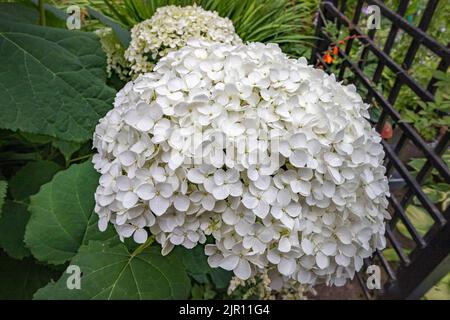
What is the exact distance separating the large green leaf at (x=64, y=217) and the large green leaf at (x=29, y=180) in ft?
0.51

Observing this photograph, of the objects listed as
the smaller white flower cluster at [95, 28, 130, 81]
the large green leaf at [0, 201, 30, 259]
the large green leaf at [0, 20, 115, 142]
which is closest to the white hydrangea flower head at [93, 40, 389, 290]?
the large green leaf at [0, 20, 115, 142]

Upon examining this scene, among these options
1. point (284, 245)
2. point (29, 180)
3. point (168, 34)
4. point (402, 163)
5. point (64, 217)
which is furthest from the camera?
point (402, 163)

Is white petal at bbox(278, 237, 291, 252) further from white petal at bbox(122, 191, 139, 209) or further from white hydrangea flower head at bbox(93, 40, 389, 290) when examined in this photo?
white petal at bbox(122, 191, 139, 209)

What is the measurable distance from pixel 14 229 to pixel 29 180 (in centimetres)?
12

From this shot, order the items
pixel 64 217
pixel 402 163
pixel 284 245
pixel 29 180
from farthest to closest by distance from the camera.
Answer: pixel 402 163 → pixel 29 180 → pixel 64 217 → pixel 284 245

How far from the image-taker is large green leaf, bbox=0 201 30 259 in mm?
801

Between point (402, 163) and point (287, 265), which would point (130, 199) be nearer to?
point (287, 265)

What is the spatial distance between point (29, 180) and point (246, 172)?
1.95 ft

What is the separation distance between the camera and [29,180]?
89cm

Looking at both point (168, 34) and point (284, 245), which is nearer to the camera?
point (284, 245)

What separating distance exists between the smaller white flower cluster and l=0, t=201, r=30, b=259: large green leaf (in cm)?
50
